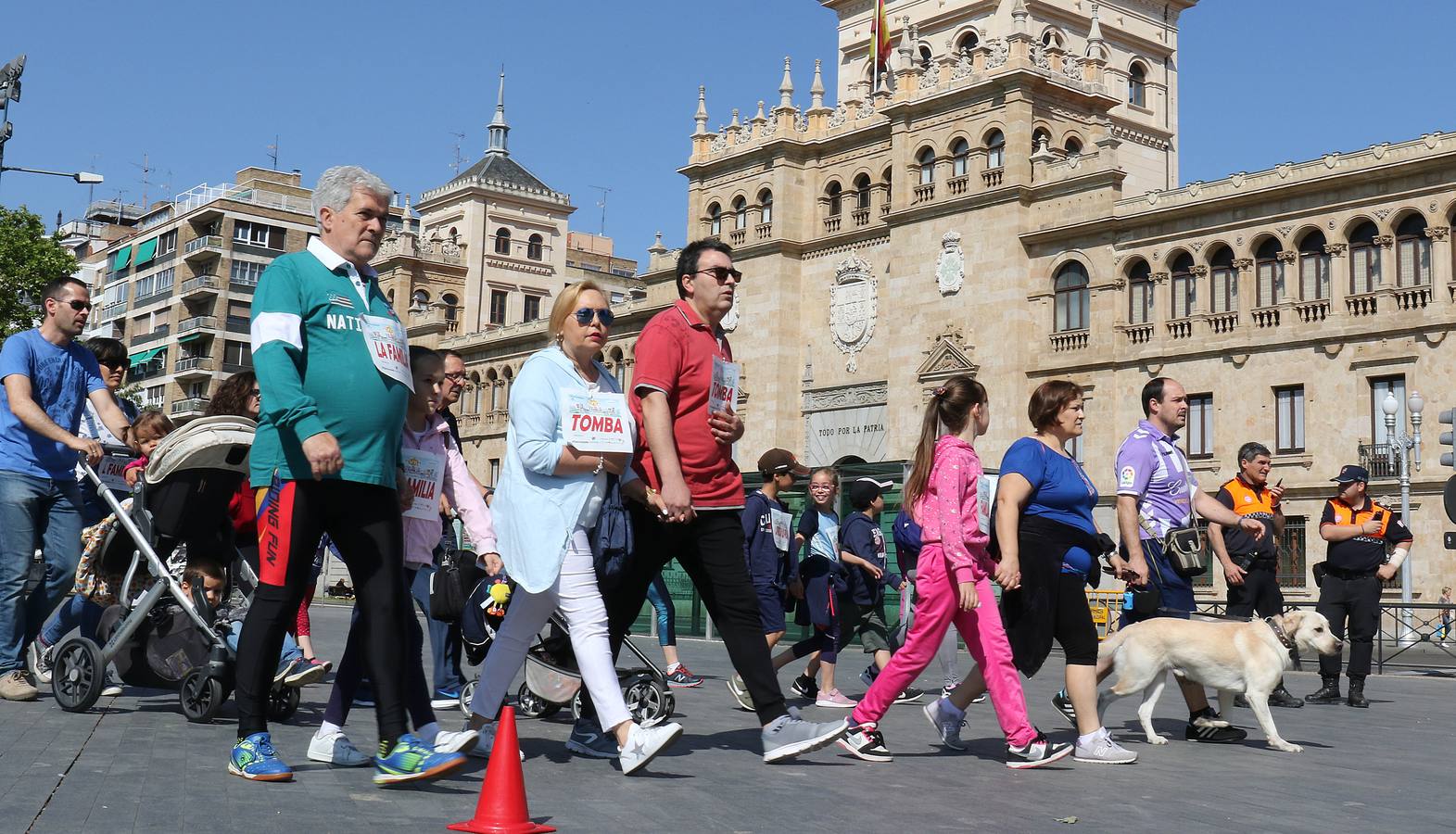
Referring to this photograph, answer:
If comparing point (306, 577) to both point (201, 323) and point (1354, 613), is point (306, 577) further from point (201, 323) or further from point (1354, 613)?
point (201, 323)

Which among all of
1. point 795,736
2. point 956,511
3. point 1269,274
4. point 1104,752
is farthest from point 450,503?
point 1269,274

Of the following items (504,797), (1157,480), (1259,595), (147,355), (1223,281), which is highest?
(147,355)

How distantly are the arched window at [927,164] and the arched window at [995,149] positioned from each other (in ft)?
5.88

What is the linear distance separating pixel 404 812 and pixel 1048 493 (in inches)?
146

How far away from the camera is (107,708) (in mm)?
7477

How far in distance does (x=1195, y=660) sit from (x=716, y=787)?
11.4 ft

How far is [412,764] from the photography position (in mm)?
5156

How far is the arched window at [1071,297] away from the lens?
34.7 meters

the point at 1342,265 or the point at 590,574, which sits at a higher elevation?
the point at 1342,265

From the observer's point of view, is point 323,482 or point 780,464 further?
point 780,464

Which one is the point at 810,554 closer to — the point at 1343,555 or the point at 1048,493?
the point at 1048,493

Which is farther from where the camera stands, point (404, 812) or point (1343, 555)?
point (1343, 555)

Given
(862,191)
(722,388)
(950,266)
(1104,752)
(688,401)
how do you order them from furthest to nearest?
1. (862,191)
2. (950,266)
3. (1104,752)
4. (722,388)
5. (688,401)

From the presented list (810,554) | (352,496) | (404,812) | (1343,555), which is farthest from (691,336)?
(1343,555)
